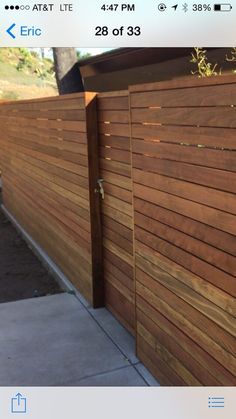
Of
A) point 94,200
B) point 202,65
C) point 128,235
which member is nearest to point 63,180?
point 94,200

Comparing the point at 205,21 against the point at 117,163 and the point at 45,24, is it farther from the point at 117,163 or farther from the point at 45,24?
the point at 117,163

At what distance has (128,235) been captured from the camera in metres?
3.08

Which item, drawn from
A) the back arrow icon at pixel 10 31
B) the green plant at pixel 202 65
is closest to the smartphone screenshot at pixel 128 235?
the back arrow icon at pixel 10 31

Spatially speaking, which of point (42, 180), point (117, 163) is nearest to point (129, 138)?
point (117, 163)

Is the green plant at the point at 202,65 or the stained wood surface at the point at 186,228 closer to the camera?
the stained wood surface at the point at 186,228

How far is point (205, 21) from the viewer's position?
1.32 metres

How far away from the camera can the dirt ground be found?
4.26 m

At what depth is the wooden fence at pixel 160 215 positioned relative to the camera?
6.27ft

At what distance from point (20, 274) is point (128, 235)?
2.09 metres
